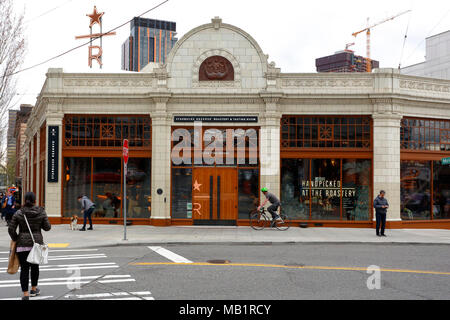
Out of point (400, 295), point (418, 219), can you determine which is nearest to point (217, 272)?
point (400, 295)

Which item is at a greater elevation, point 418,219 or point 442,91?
point 442,91

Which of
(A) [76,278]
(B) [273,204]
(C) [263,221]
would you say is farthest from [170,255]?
(C) [263,221]

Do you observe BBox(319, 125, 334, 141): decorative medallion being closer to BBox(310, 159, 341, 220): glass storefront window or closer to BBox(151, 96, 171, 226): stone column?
BBox(310, 159, 341, 220): glass storefront window

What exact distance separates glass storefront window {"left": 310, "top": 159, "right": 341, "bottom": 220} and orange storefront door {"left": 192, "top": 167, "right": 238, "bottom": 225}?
3.38 meters

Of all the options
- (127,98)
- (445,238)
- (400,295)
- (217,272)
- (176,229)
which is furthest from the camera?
(127,98)

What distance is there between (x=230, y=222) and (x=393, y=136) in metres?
7.86

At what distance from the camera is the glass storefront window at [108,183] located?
18.6 meters

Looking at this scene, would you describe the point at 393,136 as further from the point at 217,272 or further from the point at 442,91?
the point at 217,272

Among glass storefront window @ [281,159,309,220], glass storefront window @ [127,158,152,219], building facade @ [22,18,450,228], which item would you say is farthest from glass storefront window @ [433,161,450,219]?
glass storefront window @ [127,158,152,219]

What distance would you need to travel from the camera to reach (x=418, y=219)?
18.5 meters

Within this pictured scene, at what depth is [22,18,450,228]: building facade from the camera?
1812 centimetres

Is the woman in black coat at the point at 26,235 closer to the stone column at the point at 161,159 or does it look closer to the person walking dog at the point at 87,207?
A: the person walking dog at the point at 87,207

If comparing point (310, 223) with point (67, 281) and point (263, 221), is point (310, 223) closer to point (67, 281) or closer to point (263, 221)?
point (263, 221)

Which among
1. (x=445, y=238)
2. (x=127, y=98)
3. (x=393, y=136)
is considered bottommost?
(x=445, y=238)
